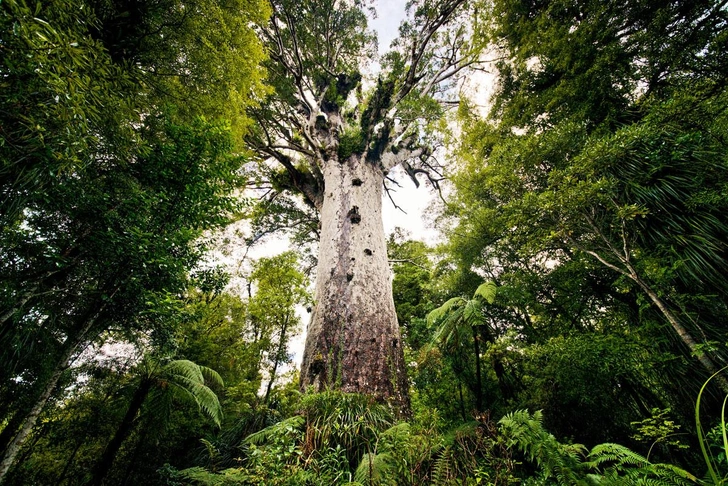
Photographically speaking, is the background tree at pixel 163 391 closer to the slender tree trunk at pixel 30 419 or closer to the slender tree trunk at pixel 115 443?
the slender tree trunk at pixel 115 443

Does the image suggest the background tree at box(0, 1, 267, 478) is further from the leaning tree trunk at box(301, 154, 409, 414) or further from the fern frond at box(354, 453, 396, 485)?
the fern frond at box(354, 453, 396, 485)

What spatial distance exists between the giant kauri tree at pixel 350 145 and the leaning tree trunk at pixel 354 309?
0.02 meters

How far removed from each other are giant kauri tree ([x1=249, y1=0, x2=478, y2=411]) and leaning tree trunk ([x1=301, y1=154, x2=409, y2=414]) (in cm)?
2

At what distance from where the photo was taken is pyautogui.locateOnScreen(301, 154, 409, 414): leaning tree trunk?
11.3 feet

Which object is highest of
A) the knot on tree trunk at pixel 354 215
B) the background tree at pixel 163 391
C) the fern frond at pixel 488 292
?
the knot on tree trunk at pixel 354 215

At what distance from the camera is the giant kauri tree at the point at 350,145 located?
3744 mm

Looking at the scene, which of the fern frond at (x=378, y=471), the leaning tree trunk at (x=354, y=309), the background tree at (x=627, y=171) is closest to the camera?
the fern frond at (x=378, y=471)

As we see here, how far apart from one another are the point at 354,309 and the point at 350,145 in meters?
4.40

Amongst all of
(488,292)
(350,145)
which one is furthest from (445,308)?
(350,145)

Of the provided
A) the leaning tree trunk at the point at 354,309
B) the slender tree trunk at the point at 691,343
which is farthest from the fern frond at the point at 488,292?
the slender tree trunk at the point at 691,343

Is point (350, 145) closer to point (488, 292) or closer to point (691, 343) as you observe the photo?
point (488, 292)

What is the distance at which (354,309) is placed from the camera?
4.09m

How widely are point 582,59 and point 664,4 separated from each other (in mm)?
954

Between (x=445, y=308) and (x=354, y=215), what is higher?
(x=354, y=215)
